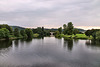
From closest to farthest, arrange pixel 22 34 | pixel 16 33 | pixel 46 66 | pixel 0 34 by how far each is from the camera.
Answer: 1. pixel 46 66
2. pixel 0 34
3. pixel 16 33
4. pixel 22 34

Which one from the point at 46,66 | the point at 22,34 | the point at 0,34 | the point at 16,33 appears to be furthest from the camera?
the point at 22,34

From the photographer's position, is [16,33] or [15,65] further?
[16,33]

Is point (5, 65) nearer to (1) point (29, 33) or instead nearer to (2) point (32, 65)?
(2) point (32, 65)

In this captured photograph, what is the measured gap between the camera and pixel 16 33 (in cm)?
11450

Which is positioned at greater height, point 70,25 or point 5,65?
point 70,25

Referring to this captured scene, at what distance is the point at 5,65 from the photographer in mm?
20484

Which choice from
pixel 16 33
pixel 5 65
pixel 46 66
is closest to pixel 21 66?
pixel 5 65

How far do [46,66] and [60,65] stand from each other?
3.65m

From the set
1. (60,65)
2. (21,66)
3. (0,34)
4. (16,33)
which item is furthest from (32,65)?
(16,33)

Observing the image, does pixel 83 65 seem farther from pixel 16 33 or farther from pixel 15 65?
pixel 16 33

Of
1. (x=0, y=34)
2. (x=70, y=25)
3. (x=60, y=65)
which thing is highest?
(x=70, y=25)

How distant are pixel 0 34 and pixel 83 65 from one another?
87.5m

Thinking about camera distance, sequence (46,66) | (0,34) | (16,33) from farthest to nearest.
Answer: (16,33) < (0,34) < (46,66)

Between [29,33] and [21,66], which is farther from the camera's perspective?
[29,33]
